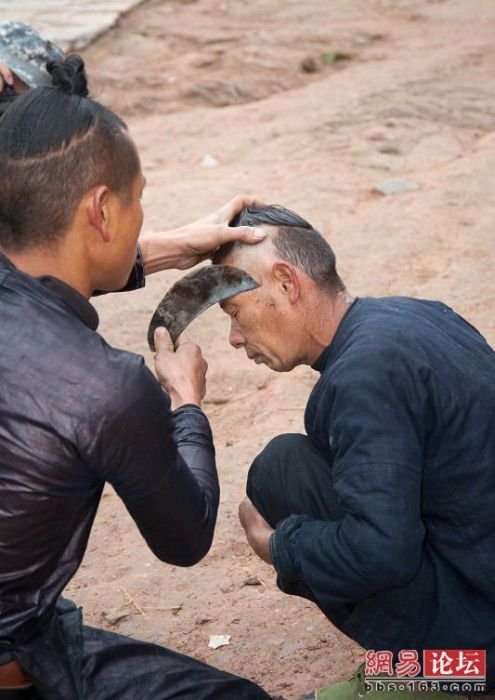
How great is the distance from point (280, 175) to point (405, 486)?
4.69 metres

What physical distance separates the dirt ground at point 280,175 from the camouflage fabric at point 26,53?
1217 millimetres

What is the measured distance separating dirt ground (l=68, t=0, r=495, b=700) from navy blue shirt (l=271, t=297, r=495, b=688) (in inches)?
25.4

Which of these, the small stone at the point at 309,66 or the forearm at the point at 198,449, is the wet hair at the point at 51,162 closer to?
the forearm at the point at 198,449

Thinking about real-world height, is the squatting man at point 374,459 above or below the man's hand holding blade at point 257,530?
above

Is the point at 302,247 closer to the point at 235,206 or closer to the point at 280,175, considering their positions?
the point at 235,206

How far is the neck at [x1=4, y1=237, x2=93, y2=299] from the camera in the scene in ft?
7.68

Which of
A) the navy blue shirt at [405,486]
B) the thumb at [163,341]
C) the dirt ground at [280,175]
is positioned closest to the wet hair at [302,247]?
the navy blue shirt at [405,486]

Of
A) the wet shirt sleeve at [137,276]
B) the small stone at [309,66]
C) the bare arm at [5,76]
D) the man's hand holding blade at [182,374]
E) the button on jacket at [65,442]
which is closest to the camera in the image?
the button on jacket at [65,442]

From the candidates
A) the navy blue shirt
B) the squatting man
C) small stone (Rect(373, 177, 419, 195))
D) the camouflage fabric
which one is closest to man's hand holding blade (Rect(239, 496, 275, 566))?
the squatting man

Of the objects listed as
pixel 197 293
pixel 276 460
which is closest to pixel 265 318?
pixel 197 293

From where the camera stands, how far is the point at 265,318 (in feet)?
9.70

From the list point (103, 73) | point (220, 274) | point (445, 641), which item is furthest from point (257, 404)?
point (103, 73)

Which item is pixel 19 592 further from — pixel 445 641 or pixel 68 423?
pixel 445 641

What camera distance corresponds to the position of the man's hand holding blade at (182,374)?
110 inches
